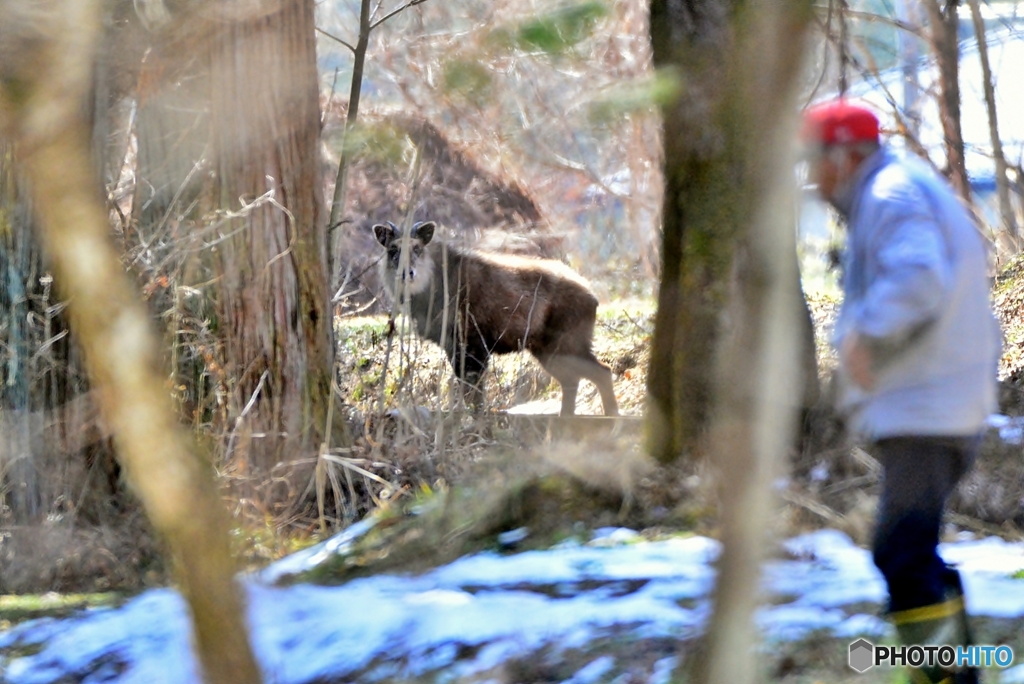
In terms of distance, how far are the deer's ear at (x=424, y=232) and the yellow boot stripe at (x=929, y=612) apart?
291 inches

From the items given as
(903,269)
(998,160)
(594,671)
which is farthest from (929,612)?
(998,160)

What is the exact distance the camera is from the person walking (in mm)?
3400

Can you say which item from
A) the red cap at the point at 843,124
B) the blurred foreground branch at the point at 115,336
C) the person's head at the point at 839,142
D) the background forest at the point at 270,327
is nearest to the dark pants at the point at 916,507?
the person's head at the point at 839,142

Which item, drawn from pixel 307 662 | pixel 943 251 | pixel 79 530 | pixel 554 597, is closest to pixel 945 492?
pixel 943 251

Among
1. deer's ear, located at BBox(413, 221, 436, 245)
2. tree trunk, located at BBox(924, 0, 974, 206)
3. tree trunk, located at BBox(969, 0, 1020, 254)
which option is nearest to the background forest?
deer's ear, located at BBox(413, 221, 436, 245)

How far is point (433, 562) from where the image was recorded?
19.3 feet

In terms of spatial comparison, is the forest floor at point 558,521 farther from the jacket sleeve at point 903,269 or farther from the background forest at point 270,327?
the jacket sleeve at point 903,269

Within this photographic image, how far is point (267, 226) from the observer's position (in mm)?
6934

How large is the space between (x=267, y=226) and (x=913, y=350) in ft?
15.0

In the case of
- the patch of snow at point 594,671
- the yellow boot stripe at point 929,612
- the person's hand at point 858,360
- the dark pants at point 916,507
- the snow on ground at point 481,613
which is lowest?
the patch of snow at point 594,671

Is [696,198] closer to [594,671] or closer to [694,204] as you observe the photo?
[694,204]

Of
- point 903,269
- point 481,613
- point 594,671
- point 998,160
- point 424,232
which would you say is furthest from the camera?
point 998,160

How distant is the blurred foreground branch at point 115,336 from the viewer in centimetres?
221

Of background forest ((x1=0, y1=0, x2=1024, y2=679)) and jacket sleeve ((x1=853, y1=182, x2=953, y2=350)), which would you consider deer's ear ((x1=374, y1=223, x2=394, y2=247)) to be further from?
jacket sleeve ((x1=853, y1=182, x2=953, y2=350))
